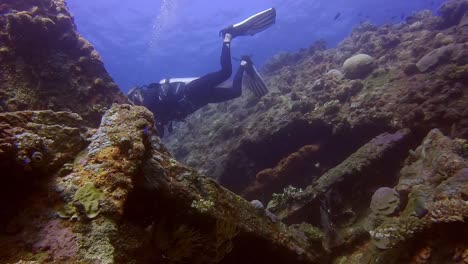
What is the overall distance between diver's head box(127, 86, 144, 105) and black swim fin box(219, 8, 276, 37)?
4.52m

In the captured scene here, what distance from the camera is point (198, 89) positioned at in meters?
10.0

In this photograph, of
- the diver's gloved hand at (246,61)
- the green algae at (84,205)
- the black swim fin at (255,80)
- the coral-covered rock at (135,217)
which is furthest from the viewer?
the black swim fin at (255,80)

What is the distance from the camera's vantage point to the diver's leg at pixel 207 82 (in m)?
9.90

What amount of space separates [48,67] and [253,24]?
299 inches

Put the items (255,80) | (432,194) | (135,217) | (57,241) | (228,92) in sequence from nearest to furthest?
1. (57,241)
2. (135,217)
3. (432,194)
4. (228,92)
5. (255,80)

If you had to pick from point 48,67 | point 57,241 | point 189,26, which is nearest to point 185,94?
point 48,67

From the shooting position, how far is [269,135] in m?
8.15

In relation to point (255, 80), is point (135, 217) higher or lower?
lower

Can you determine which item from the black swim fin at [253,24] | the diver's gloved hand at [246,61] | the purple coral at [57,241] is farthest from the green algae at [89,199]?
the black swim fin at [253,24]

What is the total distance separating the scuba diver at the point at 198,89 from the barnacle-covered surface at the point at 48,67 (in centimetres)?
185

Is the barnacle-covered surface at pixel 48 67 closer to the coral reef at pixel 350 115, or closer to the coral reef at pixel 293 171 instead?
the coral reef at pixel 350 115

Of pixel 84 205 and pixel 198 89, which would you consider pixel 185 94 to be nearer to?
pixel 198 89

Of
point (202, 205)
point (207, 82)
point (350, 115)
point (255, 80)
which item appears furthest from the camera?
point (255, 80)

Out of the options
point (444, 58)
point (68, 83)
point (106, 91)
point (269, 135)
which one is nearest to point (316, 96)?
point (269, 135)
